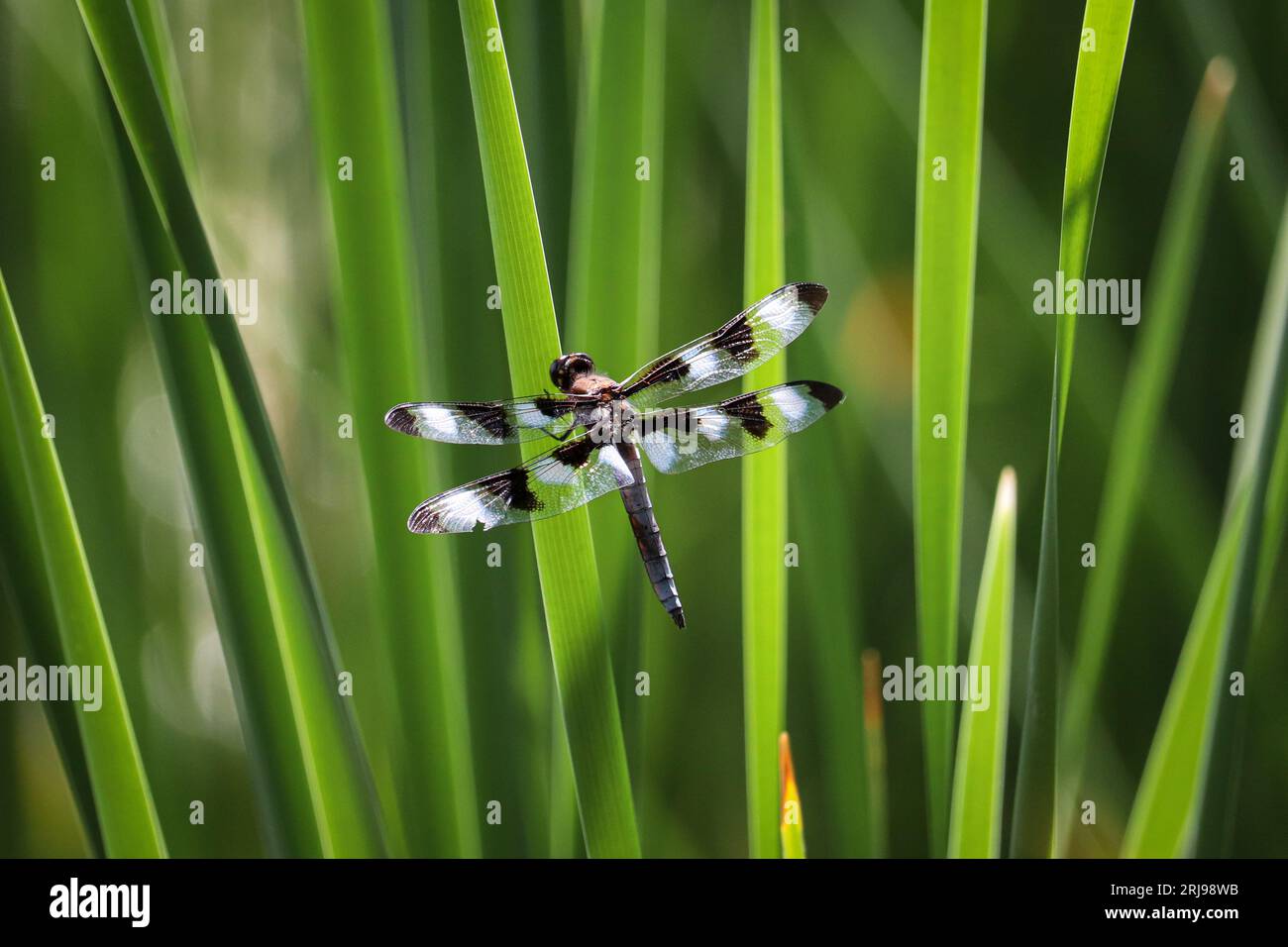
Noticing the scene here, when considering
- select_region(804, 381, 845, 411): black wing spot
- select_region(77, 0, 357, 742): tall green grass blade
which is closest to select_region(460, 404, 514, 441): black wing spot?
select_region(77, 0, 357, 742): tall green grass blade

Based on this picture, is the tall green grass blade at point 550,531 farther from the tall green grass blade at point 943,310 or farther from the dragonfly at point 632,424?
the tall green grass blade at point 943,310

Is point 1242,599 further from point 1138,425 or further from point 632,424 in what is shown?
point 632,424

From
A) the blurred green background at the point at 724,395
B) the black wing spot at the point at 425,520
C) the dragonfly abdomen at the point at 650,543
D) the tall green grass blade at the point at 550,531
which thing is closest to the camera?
the tall green grass blade at the point at 550,531

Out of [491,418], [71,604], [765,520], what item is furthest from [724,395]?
[71,604]

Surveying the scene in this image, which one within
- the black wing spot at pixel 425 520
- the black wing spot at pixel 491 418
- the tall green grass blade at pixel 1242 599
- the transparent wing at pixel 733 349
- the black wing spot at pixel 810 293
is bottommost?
the tall green grass blade at pixel 1242 599

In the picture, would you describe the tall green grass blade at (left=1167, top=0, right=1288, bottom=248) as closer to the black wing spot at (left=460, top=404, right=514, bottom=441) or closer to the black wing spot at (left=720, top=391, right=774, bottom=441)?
the black wing spot at (left=720, top=391, right=774, bottom=441)

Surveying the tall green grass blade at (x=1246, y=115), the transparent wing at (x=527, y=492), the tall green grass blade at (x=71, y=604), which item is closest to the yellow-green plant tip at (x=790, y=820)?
the transparent wing at (x=527, y=492)
